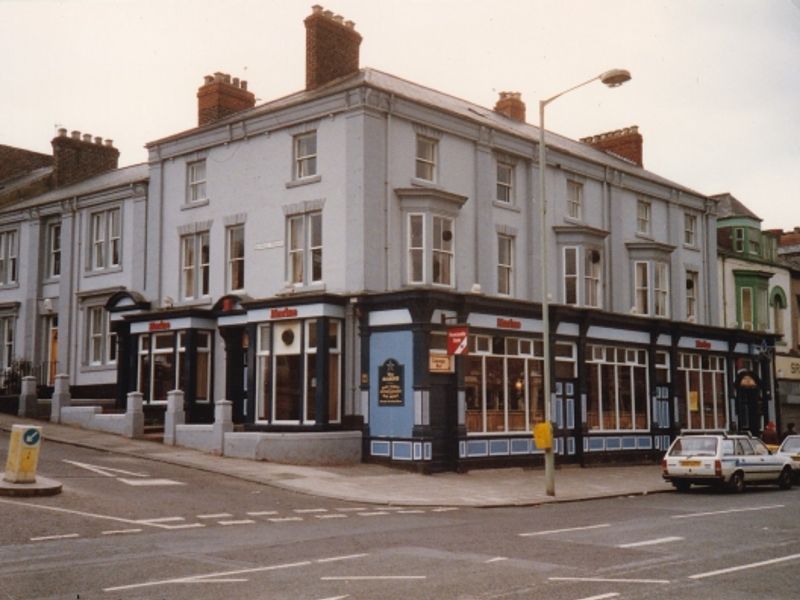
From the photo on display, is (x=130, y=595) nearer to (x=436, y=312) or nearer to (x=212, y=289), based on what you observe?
(x=436, y=312)

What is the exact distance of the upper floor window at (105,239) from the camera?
35.1m

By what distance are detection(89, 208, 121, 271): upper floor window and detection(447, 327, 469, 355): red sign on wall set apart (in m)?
15.8

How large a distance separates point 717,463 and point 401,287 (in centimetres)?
1015

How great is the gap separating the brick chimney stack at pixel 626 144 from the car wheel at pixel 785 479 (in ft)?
68.3

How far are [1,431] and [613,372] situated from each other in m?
20.1

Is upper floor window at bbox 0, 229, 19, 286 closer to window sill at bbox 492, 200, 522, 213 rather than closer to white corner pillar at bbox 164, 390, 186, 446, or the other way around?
white corner pillar at bbox 164, 390, 186, 446

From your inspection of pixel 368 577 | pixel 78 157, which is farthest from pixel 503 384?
pixel 78 157

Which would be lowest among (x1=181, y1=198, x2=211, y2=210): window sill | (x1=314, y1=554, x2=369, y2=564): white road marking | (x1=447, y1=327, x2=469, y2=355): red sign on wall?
(x1=314, y1=554, x2=369, y2=564): white road marking

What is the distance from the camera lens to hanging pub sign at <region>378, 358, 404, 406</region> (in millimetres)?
25328

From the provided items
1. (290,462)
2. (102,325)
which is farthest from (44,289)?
(290,462)

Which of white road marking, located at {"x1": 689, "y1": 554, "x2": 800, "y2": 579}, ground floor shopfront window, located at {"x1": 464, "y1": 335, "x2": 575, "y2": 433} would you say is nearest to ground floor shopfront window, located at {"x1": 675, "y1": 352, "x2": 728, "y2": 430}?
ground floor shopfront window, located at {"x1": 464, "y1": 335, "x2": 575, "y2": 433}

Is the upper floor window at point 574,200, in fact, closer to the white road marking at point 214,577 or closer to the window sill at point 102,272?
the window sill at point 102,272

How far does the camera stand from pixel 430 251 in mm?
27688

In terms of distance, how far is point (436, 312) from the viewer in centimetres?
2573
